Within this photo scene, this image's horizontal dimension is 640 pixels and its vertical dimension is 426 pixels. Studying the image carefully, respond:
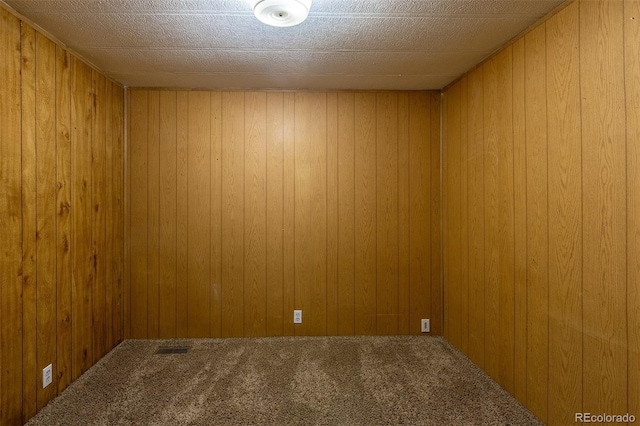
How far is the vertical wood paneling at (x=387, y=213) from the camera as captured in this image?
3076 millimetres

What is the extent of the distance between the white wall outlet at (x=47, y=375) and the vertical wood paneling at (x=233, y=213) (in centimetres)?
127

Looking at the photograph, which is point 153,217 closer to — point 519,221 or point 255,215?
point 255,215

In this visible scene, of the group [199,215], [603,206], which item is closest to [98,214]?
[199,215]

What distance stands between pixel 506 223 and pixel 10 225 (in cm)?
297

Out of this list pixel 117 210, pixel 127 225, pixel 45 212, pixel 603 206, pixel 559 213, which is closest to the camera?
pixel 603 206

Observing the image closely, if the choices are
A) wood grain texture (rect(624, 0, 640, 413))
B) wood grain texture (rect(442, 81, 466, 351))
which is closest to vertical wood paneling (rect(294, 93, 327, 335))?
wood grain texture (rect(442, 81, 466, 351))

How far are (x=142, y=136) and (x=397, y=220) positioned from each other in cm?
250

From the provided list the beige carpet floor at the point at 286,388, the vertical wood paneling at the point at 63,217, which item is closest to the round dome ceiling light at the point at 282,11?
the vertical wood paneling at the point at 63,217

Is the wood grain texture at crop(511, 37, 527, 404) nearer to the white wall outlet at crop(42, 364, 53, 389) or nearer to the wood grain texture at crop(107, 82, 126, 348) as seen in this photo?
the white wall outlet at crop(42, 364, 53, 389)

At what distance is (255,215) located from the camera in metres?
3.04

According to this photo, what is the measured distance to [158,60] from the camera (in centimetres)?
241

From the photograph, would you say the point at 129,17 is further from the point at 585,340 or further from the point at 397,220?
the point at 585,340

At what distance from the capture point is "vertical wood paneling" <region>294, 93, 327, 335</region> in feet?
10.0

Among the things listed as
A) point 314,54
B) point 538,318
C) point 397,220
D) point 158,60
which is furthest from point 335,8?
point 538,318
